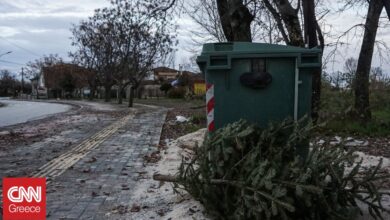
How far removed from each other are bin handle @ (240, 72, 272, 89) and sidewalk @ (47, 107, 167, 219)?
2204 millimetres

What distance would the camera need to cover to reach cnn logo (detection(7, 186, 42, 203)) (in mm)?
4473

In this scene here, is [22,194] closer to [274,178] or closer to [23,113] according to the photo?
[274,178]

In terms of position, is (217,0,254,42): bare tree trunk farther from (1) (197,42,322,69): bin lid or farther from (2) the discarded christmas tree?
(2) the discarded christmas tree

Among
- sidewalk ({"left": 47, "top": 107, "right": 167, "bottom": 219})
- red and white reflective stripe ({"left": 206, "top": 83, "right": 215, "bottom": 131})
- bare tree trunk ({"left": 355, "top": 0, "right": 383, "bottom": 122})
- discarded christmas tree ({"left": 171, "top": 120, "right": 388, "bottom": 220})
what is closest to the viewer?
discarded christmas tree ({"left": 171, "top": 120, "right": 388, "bottom": 220})

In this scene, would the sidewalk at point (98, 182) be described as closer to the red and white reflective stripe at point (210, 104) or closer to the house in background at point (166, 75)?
the red and white reflective stripe at point (210, 104)

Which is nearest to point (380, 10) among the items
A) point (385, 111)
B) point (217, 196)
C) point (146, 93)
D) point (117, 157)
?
point (385, 111)

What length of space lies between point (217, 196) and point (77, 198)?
2.43 metres

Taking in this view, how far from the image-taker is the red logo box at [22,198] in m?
→ 4.49

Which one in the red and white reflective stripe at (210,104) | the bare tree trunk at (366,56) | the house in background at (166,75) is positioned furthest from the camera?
A: the house in background at (166,75)

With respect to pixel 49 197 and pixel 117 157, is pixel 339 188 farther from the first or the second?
pixel 117 157

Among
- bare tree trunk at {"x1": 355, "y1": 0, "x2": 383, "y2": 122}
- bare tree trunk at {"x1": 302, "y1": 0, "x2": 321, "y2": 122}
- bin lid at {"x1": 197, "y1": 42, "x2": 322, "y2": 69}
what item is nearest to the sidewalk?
bin lid at {"x1": 197, "y1": 42, "x2": 322, "y2": 69}

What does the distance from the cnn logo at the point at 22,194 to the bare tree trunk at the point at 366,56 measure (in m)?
12.7

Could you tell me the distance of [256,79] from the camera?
584 cm

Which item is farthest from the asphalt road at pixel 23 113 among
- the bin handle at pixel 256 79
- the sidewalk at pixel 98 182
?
the bin handle at pixel 256 79
